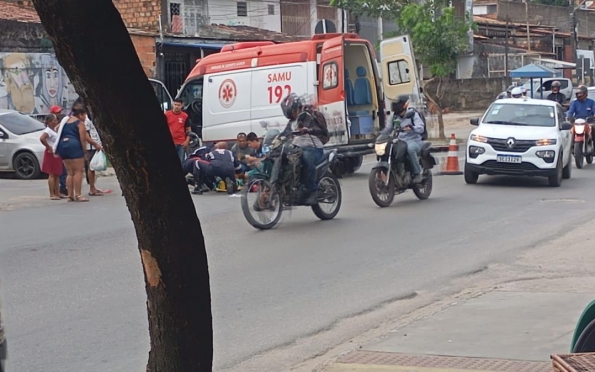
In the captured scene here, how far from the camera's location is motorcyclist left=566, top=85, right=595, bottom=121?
71.6 feet

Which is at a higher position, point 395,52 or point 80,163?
point 395,52

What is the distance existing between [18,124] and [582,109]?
12719 millimetres

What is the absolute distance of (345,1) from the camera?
107 ft

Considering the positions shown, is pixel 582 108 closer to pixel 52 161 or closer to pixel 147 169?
pixel 52 161

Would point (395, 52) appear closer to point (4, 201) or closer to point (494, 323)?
point (4, 201)

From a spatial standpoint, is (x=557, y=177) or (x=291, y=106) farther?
(x=557, y=177)

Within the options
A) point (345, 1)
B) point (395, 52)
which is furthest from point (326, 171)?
point (345, 1)

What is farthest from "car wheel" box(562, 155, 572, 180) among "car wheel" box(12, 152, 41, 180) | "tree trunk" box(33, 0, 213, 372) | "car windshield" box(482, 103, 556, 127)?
"tree trunk" box(33, 0, 213, 372)

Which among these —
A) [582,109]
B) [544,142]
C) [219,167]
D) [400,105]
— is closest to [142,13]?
[582,109]

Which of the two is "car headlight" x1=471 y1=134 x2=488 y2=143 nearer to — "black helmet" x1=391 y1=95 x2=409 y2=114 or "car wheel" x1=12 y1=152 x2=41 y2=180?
"black helmet" x1=391 y1=95 x2=409 y2=114

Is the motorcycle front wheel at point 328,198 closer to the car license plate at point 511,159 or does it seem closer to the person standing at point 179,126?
the car license plate at point 511,159

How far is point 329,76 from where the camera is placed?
18500 millimetres

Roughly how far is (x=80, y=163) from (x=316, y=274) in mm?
7719

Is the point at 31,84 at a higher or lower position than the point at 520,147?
higher
